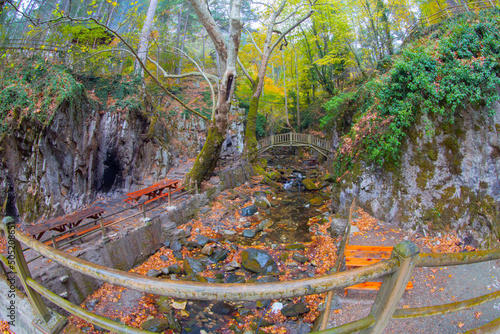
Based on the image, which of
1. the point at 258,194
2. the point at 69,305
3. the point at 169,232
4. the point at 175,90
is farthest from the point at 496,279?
the point at 175,90

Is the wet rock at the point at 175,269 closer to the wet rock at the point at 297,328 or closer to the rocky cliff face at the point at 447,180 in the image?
the wet rock at the point at 297,328

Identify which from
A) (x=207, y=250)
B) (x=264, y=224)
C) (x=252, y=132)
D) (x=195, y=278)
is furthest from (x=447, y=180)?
(x=252, y=132)

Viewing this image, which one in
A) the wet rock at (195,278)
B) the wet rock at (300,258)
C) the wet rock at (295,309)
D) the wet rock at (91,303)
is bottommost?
the wet rock at (295,309)

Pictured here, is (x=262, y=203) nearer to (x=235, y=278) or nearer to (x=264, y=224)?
(x=264, y=224)

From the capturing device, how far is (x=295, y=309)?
4.93 m

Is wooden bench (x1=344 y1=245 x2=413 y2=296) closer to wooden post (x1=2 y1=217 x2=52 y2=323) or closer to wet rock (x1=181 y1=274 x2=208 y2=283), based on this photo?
wet rock (x1=181 y1=274 x2=208 y2=283)

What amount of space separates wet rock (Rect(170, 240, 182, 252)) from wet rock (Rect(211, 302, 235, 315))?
283 centimetres

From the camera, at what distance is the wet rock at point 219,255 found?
278 inches

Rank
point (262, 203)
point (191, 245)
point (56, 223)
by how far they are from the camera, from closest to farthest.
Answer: point (56, 223) → point (191, 245) → point (262, 203)

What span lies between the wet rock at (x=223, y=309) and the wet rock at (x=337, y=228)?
4138mm

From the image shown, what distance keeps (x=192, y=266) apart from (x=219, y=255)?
0.90 metres

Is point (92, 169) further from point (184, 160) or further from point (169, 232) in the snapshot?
point (184, 160)

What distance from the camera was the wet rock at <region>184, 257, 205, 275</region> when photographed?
21.0 feet

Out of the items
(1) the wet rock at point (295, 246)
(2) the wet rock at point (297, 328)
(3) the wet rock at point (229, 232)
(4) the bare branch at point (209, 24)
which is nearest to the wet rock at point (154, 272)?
(3) the wet rock at point (229, 232)
